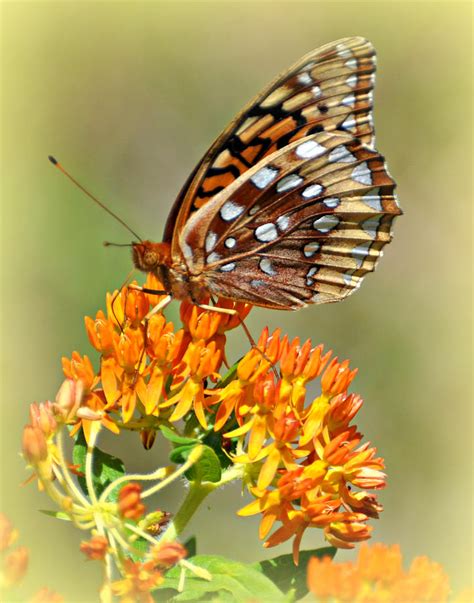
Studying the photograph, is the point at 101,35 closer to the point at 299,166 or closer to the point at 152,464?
the point at 152,464

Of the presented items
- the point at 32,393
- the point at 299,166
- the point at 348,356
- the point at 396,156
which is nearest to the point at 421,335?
the point at 348,356

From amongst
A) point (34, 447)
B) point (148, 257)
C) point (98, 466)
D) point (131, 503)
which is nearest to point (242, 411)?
point (98, 466)

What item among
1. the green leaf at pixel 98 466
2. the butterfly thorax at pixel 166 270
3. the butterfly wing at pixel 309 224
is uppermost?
the butterfly wing at pixel 309 224

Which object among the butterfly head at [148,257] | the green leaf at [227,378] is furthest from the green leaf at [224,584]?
the butterfly head at [148,257]

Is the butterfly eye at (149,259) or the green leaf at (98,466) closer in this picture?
the green leaf at (98,466)

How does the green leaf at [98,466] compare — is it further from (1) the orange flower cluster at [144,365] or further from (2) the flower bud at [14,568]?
(2) the flower bud at [14,568]

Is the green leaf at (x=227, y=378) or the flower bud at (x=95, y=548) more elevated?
the green leaf at (x=227, y=378)

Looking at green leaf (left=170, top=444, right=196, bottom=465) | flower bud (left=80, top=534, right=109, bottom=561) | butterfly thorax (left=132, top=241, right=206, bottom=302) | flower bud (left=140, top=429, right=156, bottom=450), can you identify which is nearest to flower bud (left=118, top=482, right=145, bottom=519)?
flower bud (left=80, top=534, right=109, bottom=561)

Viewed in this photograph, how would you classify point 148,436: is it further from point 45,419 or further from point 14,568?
point 14,568
